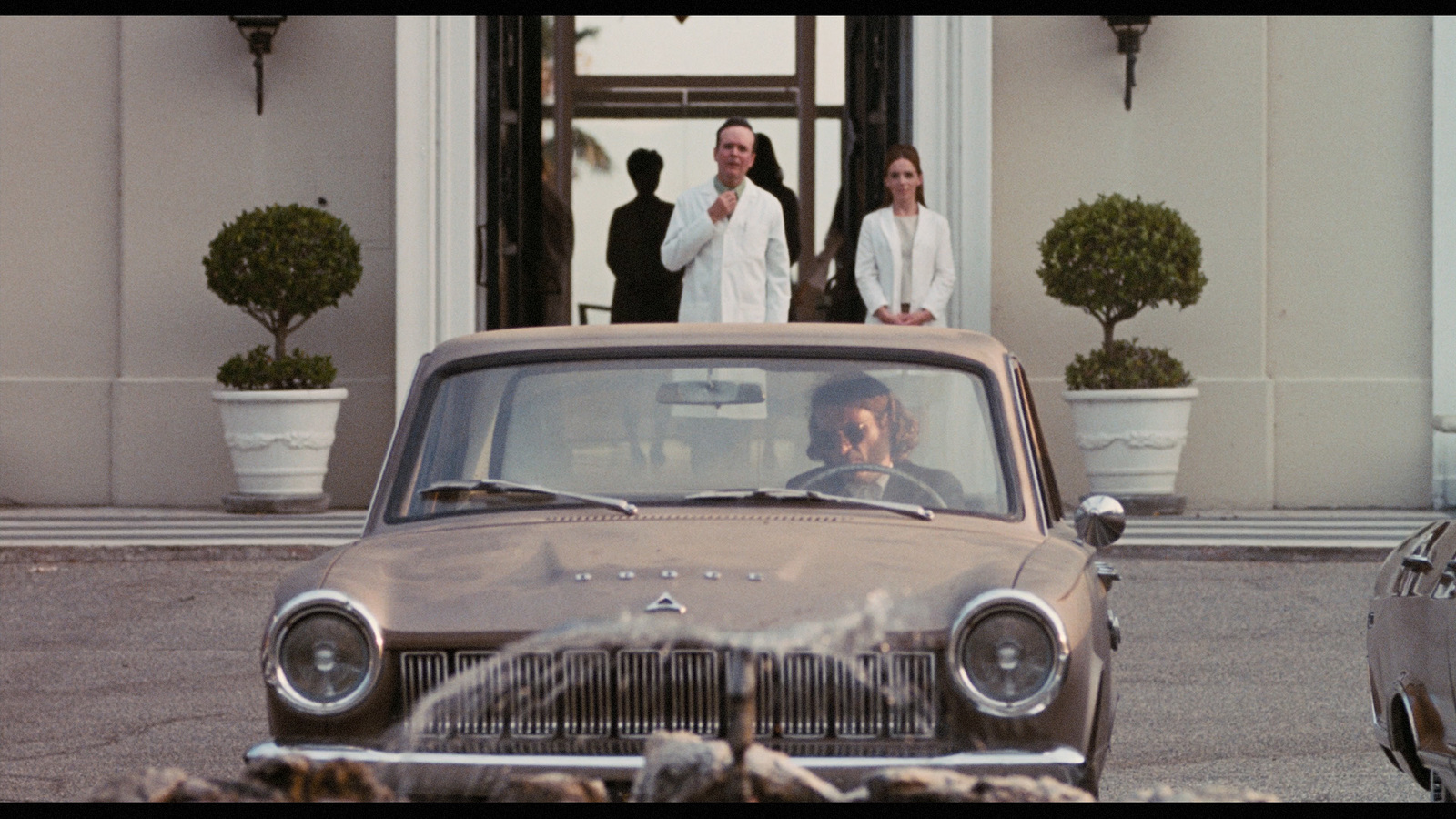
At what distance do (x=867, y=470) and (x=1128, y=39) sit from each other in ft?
29.1

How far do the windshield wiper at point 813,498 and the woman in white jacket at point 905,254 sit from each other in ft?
22.0

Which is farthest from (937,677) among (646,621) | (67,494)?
(67,494)

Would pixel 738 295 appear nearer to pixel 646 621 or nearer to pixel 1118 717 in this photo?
pixel 1118 717

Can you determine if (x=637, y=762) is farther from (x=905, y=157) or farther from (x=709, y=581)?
(x=905, y=157)

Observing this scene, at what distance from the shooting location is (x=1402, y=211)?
12320 millimetres

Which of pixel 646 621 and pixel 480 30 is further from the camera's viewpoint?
pixel 480 30

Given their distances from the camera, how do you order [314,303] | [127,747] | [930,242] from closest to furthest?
1. [127,747]
2. [930,242]
3. [314,303]

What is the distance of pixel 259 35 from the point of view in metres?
12.2

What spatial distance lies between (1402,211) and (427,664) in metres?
10.4

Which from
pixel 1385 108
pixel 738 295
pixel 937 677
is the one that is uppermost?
pixel 1385 108

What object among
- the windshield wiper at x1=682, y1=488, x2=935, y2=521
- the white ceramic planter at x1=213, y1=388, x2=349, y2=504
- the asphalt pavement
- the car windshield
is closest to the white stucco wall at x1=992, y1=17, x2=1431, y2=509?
the asphalt pavement

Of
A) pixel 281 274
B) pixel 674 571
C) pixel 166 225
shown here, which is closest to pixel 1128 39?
pixel 281 274

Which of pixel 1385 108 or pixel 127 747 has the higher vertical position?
pixel 1385 108

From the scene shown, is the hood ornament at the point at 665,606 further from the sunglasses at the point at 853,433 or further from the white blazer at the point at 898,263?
the white blazer at the point at 898,263
